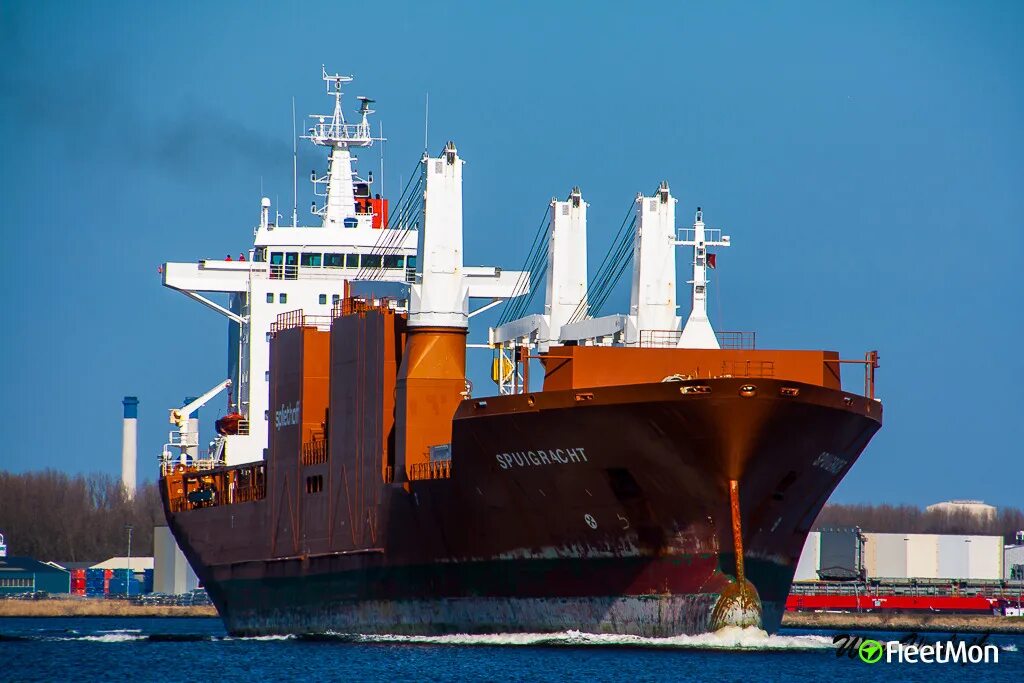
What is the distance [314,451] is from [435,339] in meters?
5.76

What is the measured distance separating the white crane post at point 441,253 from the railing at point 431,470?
10.9 ft

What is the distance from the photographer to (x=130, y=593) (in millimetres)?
96000

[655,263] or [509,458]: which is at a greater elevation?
[655,263]

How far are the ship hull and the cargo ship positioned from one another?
0.05 meters

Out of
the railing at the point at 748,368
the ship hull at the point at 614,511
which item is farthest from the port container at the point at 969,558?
the railing at the point at 748,368

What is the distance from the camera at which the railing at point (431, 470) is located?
41.8 meters

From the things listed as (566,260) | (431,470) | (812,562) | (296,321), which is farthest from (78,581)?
(431,470)

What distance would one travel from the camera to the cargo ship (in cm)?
3788

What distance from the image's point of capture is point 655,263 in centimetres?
4809

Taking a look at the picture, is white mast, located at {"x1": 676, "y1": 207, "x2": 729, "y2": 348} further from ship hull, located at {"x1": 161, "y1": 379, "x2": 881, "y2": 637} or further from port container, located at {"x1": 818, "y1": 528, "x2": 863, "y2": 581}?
port container, located at {"x1": 818, "y1": 528, "x2": 863, "y2": 581}

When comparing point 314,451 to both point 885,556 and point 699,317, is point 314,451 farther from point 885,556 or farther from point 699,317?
point 885,556

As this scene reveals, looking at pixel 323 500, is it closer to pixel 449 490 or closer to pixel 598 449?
pixel 449 490

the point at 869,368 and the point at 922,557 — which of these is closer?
the point at 869,368

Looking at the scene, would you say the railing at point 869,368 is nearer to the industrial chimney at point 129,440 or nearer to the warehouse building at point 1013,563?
the warehouse building at point 1013,563
